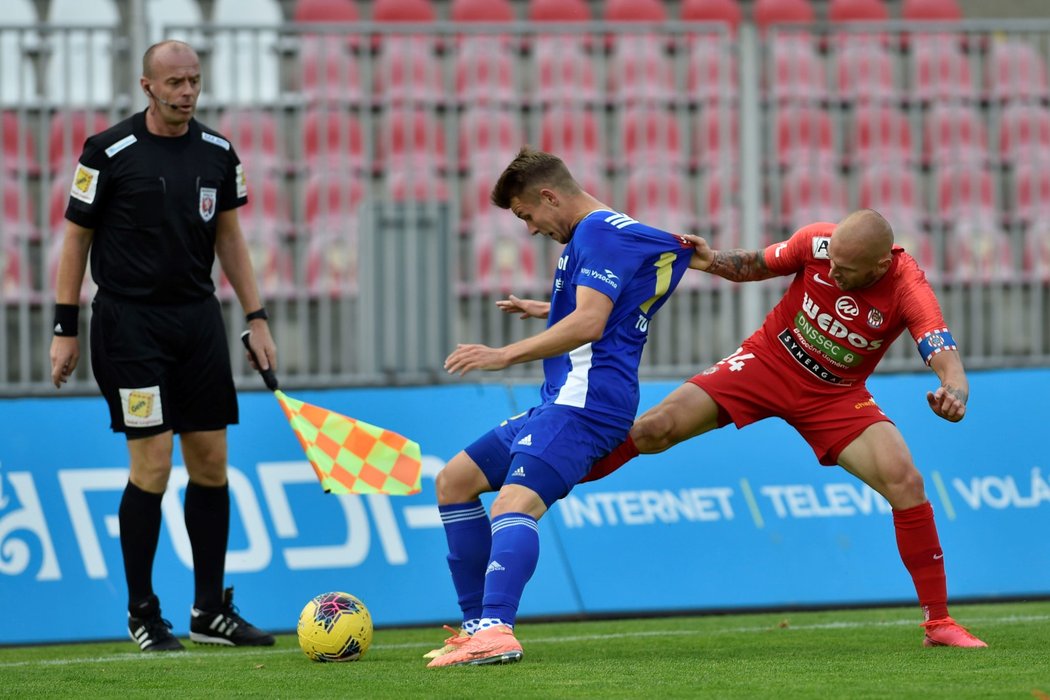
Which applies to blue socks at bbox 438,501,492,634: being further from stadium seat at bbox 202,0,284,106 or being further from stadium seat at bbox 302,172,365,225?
stadium seat at bbox 202,0,284,106

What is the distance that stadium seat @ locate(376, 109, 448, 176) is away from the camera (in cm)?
934

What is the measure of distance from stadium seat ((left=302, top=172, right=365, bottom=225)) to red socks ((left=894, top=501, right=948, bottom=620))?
4.46 m

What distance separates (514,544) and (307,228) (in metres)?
4.65

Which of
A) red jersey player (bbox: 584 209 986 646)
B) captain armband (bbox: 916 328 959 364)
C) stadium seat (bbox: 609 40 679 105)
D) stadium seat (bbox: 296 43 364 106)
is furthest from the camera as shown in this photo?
stadium seat (bbox: 609 40 679 105)

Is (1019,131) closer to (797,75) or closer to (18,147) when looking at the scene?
(797,75)

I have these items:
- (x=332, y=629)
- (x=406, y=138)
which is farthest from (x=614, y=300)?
(x=406, y=138)

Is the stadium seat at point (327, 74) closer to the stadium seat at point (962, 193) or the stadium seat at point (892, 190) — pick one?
the stadium seat at point (892, 190)

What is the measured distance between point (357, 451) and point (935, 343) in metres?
→ 2.48

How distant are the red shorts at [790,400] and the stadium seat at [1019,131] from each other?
4.33 meters

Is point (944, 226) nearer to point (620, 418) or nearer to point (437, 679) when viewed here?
point (620, 418)

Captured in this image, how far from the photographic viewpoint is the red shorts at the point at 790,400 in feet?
19.8

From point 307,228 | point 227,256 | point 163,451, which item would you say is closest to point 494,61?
point 307,228

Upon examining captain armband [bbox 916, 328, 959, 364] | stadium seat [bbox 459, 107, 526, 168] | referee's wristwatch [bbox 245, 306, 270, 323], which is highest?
stadium seat [bbox 459, 107, 526, 168]

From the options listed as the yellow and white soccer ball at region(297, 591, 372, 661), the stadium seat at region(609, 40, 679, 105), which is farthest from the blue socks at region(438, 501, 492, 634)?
the stadium seat at region(609, 40, 679, 105)
